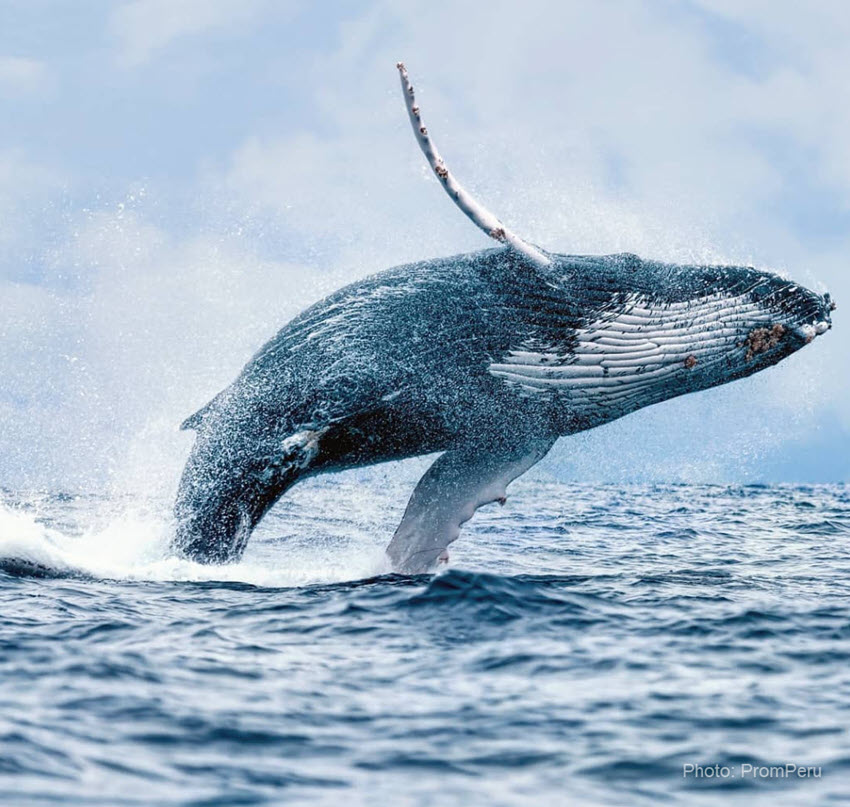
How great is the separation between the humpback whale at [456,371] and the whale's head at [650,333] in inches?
0.6

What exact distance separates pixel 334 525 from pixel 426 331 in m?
10.8

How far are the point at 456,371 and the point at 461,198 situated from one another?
1.66m

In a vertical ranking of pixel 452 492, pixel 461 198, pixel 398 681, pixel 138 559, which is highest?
pixel 461 198

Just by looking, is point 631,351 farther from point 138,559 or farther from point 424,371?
point 138,559

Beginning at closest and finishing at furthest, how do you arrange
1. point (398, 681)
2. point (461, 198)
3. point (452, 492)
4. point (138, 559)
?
point (398, 681), point (461, 198), point (138, 559), point (452, 492)

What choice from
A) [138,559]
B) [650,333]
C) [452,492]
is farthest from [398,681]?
[650,333]

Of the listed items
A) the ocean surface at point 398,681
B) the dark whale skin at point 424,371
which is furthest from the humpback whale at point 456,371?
the ocean surface at point 398,681

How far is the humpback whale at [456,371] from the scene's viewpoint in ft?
35.6

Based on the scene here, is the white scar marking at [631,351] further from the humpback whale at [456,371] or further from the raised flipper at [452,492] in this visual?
the raised flipper at [452,492]

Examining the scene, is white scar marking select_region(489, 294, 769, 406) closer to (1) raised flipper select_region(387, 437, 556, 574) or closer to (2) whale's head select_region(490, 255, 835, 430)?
(2) whale's head select_region(490, 255, 835, 430)

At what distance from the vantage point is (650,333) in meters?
11.4

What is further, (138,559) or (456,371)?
(138,559)

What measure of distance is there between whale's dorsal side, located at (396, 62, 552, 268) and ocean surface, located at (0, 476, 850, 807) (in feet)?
8.26

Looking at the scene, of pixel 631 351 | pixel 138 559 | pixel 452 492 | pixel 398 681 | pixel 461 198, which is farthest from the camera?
pixel 452 492
